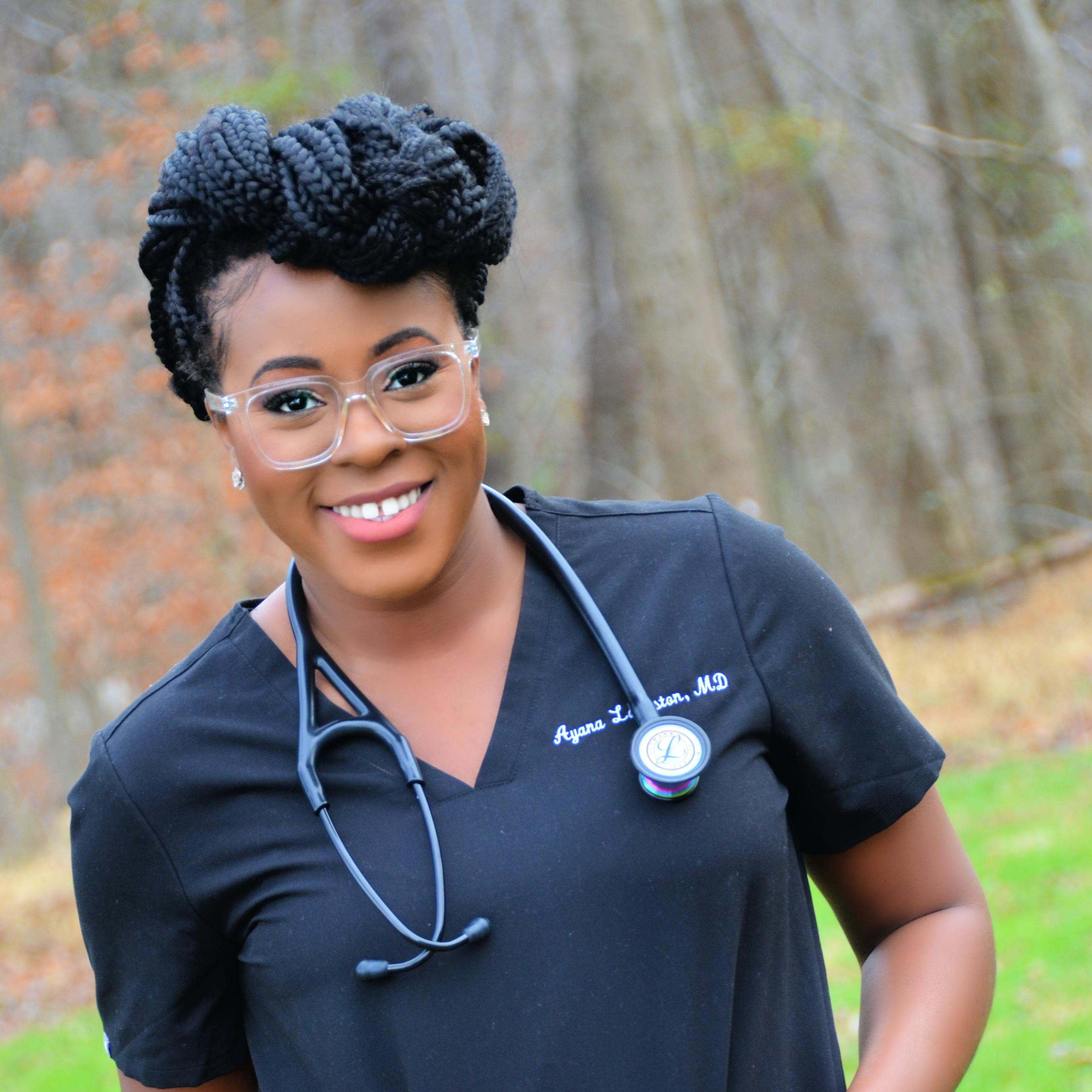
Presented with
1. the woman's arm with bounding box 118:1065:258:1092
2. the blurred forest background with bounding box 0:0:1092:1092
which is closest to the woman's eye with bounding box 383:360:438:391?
the woman's arm with bounding box 118:1065:258:1092

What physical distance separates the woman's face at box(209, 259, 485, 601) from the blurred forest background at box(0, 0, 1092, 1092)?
3.82m

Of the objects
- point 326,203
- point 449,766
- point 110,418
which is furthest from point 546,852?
point 110,418

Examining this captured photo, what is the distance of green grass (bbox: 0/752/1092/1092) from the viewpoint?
174 inches

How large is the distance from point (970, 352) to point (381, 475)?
1287cm

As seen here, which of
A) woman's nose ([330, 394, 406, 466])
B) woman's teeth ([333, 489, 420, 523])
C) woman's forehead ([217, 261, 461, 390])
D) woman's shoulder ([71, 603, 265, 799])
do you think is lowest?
woman's shoulder ([71, 603, 265, 799])

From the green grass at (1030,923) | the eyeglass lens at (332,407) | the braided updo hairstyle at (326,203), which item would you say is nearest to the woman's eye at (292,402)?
the eyeglass lens at (332,407)

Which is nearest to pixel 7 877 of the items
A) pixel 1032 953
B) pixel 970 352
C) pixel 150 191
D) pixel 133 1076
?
pixel 150 191

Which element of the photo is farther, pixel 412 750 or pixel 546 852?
pixel 412 750

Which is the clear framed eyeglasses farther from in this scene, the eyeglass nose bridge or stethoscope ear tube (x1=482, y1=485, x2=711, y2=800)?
stethoscope ear tube (x1=482, y1=485, x2=711, y2=800)

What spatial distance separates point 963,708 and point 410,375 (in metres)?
7.18

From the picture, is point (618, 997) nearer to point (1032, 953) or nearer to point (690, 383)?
point (1032, 953)

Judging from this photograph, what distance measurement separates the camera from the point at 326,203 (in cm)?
162

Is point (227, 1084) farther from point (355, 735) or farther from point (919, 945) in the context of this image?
point (919, 945)

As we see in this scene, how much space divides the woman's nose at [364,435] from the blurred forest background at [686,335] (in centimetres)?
392
